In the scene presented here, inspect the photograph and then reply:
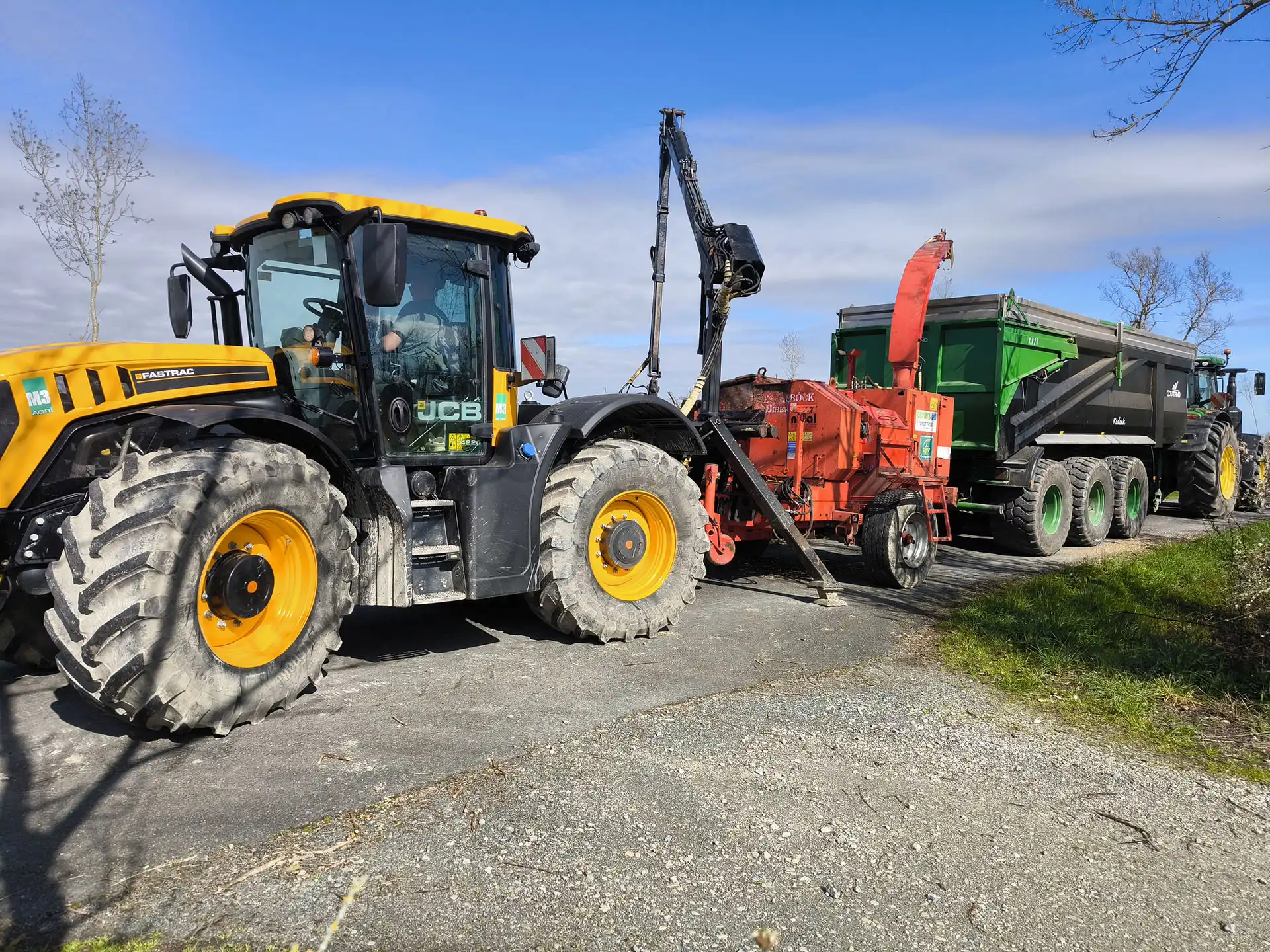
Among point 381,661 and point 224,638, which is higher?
point 224,638

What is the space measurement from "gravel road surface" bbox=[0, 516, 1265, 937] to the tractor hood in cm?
125

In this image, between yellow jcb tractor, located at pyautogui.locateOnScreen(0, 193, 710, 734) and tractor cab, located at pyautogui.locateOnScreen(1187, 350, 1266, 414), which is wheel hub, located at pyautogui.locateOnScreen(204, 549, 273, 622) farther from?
tractor cab, located at pyautogui.locateOnScreen(1187, 350, 1266, 414)

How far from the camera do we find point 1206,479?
1498cm

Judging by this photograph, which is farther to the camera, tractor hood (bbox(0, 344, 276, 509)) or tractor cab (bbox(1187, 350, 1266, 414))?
tractor cab (bbox(1187, 350, 1266, 414))

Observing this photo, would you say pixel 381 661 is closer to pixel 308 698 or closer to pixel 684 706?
pixel 308 698

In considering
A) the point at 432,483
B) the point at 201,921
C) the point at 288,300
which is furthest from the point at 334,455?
the point at 201,921

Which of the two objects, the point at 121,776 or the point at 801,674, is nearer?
the point at 121,776

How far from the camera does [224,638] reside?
4227 mm

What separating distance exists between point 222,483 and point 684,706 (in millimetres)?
2470

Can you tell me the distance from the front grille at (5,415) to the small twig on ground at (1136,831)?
4.81 m

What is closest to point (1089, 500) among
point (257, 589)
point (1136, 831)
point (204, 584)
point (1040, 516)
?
point (1040, 516)

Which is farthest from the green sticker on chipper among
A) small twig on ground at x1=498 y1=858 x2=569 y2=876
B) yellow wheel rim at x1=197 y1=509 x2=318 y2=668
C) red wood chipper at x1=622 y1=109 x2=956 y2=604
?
red wood chipper at x1=622 y1=109 x2=956 y2=604

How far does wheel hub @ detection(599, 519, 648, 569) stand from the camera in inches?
239

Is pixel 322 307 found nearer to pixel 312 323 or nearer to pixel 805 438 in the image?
pixel 312 323
